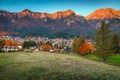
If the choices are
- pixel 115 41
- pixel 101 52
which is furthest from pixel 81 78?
pixel 115 41

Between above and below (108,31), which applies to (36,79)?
below

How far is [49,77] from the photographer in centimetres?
1677

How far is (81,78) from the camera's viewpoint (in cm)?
1698

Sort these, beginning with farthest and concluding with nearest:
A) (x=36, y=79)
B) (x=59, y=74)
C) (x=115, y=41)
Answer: (x=115, y=41) < (x=59, y=74) < (x=36, y=79)

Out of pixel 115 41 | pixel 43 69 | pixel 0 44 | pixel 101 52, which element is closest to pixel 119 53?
pixel 115 41

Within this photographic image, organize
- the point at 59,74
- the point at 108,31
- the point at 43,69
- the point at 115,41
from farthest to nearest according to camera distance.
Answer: the point at 115,41 → the point at 108,31 → the point at 43,69 → the point at 59,74

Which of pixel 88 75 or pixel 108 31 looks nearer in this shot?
pixel 88 75

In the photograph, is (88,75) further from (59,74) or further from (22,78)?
(22,78)

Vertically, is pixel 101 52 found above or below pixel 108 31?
below

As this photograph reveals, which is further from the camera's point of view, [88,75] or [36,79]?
[88,75]

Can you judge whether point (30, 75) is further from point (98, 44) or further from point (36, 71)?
point (98, 44)

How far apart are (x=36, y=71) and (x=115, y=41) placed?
74.1 m

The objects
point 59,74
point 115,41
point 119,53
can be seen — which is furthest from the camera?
point 119,53

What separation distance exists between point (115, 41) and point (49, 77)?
7542 centimetres
